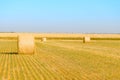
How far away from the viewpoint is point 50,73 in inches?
465

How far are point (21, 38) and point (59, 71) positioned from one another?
31.9 ft

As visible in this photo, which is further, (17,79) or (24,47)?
(24,47)

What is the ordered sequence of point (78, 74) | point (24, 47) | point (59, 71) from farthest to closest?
point (24, 47) → point (59, 71) → point (78, 74)

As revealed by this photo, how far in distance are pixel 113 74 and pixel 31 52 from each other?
10388mm

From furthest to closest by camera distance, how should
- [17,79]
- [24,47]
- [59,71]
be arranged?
[24,47] < [59,71] < [17,79]

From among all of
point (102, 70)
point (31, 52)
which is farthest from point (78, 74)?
point (31, 52)

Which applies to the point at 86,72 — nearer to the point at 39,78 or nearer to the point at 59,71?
the point at 59,71

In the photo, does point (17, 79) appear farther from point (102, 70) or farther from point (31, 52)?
point (31, 52)

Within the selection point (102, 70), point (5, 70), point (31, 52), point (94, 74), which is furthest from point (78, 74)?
point (31, 52)

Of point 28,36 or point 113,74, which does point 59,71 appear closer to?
point 113,74

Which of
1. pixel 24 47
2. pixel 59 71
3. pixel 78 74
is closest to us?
pixel 78 74

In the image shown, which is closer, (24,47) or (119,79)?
(119,79)

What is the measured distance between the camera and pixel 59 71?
12422 millimetres

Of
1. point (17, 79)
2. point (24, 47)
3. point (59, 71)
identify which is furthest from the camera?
point (24, 47)
